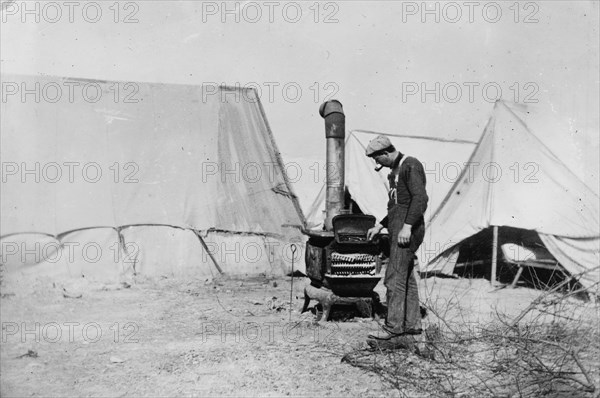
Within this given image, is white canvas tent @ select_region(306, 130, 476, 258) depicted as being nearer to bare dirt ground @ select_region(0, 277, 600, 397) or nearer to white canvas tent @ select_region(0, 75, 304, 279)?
white canvas tent @ select_region(0, 75, 304, 279)

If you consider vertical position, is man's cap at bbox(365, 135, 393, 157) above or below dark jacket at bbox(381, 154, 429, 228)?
above

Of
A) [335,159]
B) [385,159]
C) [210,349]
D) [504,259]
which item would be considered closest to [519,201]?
[504,259]

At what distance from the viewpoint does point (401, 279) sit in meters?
4.47

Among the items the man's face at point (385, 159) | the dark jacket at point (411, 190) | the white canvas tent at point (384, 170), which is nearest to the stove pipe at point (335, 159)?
the man's face at point (385, 159)

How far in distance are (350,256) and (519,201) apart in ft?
11.5

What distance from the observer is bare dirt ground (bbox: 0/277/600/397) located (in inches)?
153

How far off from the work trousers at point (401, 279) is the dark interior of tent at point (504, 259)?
398 cm

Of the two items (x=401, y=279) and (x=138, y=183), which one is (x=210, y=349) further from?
(x=138, y=183)

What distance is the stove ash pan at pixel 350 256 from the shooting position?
18.6 ft

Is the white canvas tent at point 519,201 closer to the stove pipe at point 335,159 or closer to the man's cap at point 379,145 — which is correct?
the stove pipe at point 335,159

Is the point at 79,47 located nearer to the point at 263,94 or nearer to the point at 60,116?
the point at 60,116

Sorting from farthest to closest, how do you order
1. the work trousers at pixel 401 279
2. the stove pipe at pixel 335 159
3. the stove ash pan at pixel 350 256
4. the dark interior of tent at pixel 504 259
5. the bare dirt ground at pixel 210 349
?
the dark interior of tent at pixel 504 259 → the stove pipe at pixel 335 159 → the stove ash pan at pixel 350 256 → the work trousers at pixel 401 279 → the bare dirt ground at pixel 210 349

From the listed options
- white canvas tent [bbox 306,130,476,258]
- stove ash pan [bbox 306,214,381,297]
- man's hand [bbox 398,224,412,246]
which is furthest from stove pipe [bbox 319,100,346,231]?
white canvas tent [bbox 306,130,476,258]

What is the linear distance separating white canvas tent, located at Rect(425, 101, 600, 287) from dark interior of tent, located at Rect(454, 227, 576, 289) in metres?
0.34
